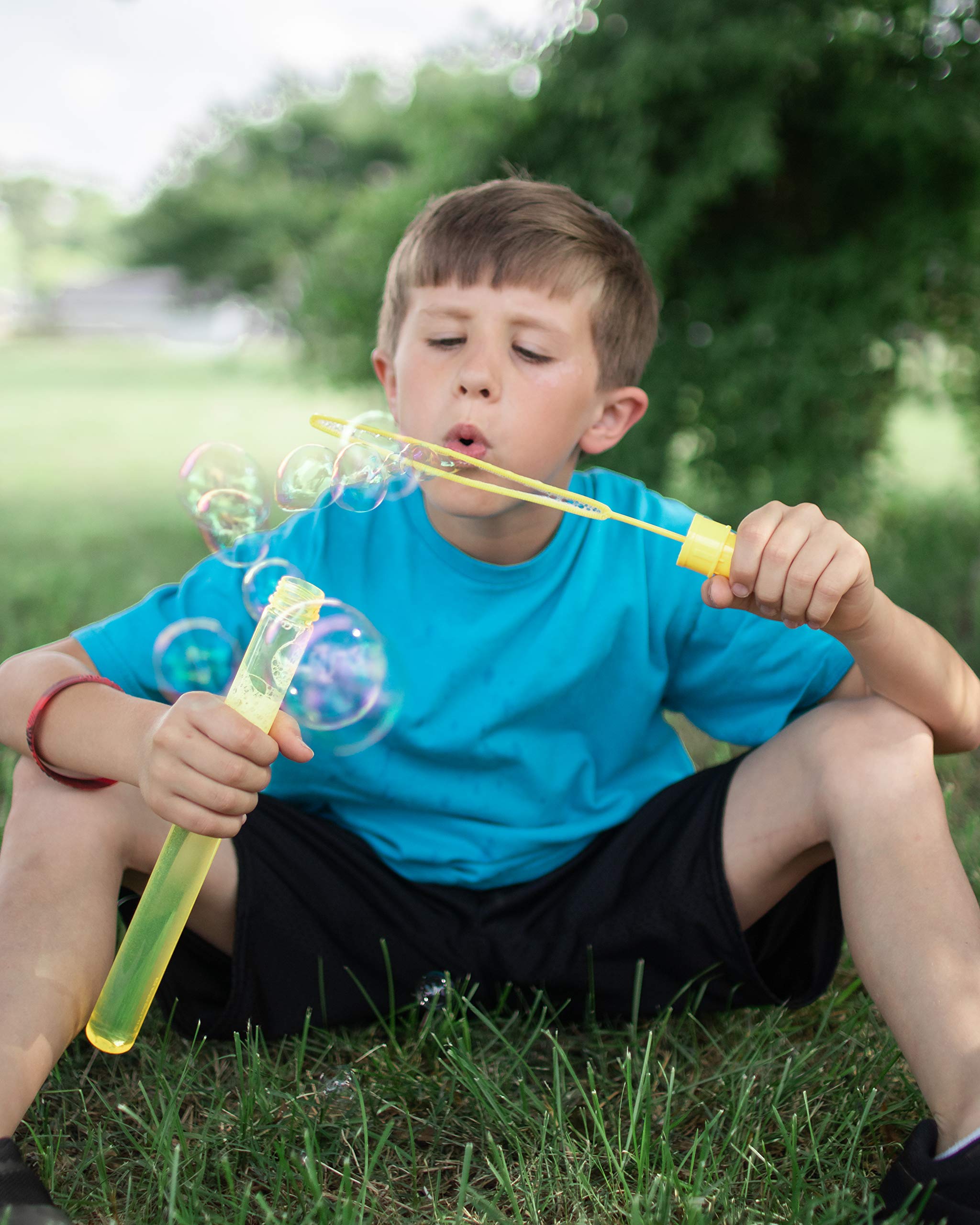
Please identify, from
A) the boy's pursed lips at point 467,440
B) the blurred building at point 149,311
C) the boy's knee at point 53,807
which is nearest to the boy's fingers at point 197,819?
the boy's knee at point 53,807

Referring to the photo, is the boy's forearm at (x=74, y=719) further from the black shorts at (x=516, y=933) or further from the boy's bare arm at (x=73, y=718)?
the black shorts at (x=516, y=933)

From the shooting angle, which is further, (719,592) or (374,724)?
(374,724)

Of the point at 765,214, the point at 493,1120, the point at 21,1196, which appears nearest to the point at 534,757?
the point at 493,1120

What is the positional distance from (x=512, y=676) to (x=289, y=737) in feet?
1.52

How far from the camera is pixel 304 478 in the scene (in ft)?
4.65

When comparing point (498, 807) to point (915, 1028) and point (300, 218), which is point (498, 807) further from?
point (300, 218)

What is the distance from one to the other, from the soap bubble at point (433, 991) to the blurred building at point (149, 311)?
75.4ft

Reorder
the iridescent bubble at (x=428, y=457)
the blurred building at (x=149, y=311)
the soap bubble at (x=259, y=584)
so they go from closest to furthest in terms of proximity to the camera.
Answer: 1. the iridescent bubble at (x=428, y=457)
2. the soap bubble at (x=259, y=584)
3. the blurred building at (x=149, y=311)

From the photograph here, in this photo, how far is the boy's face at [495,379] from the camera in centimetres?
136

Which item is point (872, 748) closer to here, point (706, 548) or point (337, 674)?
point (706, 548)

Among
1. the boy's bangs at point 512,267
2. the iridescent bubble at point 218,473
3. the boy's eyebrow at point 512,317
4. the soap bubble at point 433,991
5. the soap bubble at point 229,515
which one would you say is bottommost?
Answer: the soap bubble at point 433,991

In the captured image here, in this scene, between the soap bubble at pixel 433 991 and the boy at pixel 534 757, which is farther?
the soap bubble at pixel 433 991

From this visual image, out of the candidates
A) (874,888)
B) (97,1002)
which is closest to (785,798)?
(874,888)

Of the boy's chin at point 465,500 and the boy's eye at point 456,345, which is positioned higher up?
the boy's eye at point 456,345
